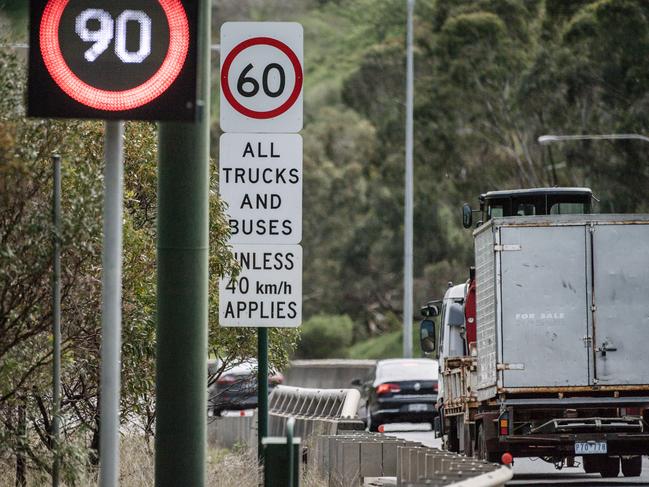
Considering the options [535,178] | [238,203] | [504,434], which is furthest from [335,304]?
[238,203]

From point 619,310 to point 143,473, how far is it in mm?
6430

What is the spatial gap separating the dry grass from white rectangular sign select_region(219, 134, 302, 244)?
2.00 meters

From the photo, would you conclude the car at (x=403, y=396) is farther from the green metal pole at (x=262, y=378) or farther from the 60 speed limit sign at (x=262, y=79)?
the 60 speed limit sign at (x=262, y=79)

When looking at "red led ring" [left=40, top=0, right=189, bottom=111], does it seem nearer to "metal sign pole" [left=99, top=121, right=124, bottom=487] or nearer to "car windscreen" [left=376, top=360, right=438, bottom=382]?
"metal sign pole" [left=99, top=121, right=124, bottom=487]

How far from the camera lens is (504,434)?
56.6ft

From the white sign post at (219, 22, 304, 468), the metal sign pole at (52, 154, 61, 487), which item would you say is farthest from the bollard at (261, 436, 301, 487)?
the white sign post at (219, 22, 304, 468)

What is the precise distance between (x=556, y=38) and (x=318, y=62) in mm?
59463

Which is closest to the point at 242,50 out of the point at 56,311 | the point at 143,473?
the point at 56,311

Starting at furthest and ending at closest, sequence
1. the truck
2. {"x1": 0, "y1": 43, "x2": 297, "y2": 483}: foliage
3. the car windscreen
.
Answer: the car windscreen < the truck < {"x1": 0, "y1": 43, "x2": 297, "y2": 483}: foliage

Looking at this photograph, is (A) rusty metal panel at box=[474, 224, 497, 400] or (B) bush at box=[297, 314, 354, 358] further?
(B) bush at box=[297, 314, 354, 358]

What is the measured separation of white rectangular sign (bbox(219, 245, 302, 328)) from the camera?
33.5ft

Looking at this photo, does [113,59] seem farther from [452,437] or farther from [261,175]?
[452,437]

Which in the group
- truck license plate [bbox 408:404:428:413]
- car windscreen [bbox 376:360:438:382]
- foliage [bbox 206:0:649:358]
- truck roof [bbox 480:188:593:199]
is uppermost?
foliage [bbox 206:0:649:358]

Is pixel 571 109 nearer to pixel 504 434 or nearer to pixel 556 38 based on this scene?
pixel 556 38
